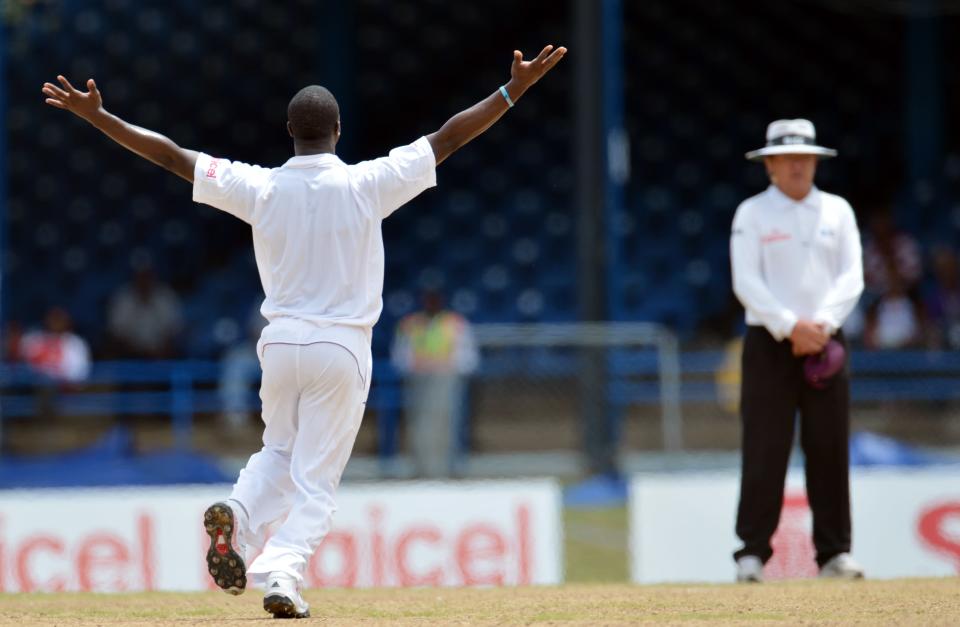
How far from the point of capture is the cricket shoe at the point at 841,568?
857 cm

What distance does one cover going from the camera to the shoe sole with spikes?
629 cm

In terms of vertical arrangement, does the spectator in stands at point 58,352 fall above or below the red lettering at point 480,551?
above

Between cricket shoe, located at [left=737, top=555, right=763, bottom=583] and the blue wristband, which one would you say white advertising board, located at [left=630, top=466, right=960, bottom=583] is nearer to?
cricket shoe, located at [left=737, top=555, right=763, bottom=583]

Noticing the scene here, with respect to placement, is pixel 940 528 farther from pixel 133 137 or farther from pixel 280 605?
pixel 133 137

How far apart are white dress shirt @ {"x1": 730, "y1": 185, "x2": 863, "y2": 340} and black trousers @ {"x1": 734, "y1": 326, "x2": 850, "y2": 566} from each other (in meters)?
0.21

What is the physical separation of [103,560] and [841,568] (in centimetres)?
582

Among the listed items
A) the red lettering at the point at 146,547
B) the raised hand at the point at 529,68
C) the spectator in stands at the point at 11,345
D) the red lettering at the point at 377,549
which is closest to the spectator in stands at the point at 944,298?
the red lettering at the point at 377,549

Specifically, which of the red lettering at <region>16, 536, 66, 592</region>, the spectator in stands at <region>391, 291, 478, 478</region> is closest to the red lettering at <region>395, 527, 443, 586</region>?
the red lettering at <region>16, 536, 66, 592</region>

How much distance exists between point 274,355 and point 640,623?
175 centimetres

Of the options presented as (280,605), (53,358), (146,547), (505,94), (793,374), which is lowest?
(146,547)

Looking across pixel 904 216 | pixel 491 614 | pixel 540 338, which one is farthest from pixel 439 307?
pixel 491 614

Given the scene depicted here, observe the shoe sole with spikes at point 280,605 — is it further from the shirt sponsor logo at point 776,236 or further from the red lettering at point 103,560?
the red lettering at point 103,560

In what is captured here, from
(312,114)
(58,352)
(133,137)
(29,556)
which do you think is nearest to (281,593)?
(312,114)

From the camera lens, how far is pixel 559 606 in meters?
7.01
